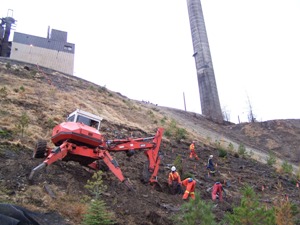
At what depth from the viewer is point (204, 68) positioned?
45719mm

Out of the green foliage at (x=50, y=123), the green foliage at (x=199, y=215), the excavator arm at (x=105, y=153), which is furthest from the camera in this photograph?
the green foliage at (x=50, y=123)

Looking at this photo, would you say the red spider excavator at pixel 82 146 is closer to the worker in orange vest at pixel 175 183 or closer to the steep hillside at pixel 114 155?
the steep hillside at pixel 114 155

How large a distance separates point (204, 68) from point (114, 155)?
31668 mm

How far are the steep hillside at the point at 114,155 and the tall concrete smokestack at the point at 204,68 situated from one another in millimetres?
3641

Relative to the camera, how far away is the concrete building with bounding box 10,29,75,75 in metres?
38.8

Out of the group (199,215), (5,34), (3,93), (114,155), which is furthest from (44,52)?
(199,215)

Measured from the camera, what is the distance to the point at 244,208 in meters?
7.06

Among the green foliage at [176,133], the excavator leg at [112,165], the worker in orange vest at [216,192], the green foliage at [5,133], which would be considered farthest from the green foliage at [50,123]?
the green foliage at [176,133]

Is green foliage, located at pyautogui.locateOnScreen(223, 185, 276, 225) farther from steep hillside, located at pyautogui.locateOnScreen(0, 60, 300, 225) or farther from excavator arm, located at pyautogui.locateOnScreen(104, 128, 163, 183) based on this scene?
excavator arm, located at pyautogui.locateOnScreen(104, 128, 163, 183)

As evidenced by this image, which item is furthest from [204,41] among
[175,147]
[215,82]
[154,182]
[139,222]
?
[139,222]

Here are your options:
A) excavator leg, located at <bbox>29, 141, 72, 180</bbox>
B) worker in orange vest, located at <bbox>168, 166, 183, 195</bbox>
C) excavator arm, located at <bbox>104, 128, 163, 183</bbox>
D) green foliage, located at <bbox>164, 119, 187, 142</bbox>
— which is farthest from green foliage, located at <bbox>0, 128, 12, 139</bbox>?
green foliage, located at <bbox>164, 119, 187, 142</bbox>

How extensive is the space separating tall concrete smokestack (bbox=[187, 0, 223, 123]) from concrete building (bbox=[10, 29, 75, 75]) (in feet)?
52.8

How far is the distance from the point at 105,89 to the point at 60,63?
31.7ft

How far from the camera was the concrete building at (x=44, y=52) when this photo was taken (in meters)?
38.8
